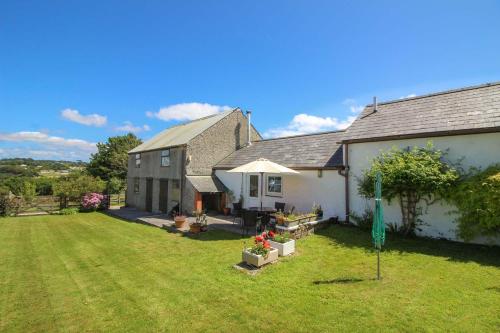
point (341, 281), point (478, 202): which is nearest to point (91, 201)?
point (341, 281)

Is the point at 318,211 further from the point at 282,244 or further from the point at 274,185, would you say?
the point at 282,244

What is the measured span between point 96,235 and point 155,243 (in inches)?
189

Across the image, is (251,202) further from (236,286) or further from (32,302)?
(32,302)

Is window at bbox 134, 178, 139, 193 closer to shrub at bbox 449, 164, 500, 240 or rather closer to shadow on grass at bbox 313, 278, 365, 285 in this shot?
shadow on grass at bbox 313, 278, 365, 285

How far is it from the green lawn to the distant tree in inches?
1661

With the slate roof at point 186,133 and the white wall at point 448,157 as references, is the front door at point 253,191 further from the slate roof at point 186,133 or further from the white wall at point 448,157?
A: the white wall at point 448,157

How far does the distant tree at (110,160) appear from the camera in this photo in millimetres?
A: 50438

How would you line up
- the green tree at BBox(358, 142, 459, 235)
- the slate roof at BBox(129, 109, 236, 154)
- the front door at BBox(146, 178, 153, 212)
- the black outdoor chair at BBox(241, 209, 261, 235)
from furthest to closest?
the front door at BBox(146, 178, 153, 212)
the slate roof at BBox(129, 109, 236, 154)
the black outdoor chair at BBox(241, 209, 261, 235)
the green tree at BBox(358, 142, 459, 235)

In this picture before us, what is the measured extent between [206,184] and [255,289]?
43.8 ft

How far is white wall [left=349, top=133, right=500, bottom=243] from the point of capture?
32.6 ft

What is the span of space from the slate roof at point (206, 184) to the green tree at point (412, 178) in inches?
422

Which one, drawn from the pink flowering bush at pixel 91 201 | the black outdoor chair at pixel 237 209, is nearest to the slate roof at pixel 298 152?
the black outdoor chair at pixel 237 209

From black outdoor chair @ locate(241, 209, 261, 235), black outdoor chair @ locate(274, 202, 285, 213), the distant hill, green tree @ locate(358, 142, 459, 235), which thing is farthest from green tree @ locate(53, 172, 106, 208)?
the distant hill

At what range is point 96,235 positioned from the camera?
14922 millimetres
